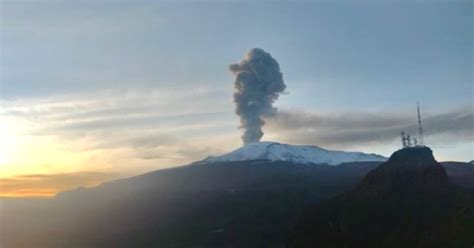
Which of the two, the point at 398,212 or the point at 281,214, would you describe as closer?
the point at 398,212

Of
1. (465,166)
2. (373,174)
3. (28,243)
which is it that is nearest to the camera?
(373,174)

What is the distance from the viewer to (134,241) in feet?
440

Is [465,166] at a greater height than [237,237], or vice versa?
[465,166]

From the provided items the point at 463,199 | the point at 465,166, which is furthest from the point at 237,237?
the point at 465,166

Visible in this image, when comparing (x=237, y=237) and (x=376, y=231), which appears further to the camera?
(x=237, y=237)

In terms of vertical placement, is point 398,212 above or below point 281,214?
below

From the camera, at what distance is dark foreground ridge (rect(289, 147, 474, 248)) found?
81188 mm

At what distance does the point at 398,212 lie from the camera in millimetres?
96000

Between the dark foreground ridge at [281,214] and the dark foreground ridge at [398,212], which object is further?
the dark foreground ridge at [281,214]

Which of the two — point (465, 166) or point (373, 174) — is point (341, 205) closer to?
point (373, 174)

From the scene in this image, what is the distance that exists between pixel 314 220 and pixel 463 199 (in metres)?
23.6

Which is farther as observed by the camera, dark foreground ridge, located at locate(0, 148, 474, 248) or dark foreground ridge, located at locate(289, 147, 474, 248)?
dark foreground ridge, located at locate(0, 148, 474, 248)

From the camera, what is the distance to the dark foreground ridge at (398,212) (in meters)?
81.2

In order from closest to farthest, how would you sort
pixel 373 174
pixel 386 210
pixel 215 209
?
pixel 386 210 → pixel 373 174 → pixel 215 209
